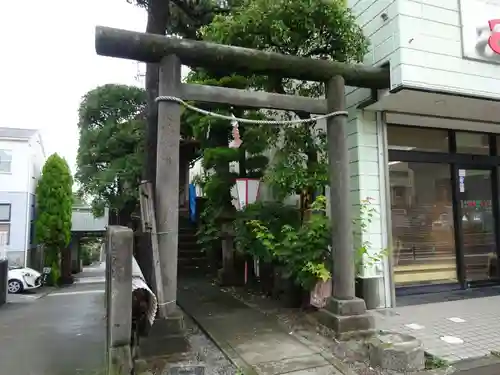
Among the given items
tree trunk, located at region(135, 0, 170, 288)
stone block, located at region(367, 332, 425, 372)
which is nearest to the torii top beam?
tree trunk, located at region(135, 0, 170, 288)

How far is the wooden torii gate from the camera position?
4172mm

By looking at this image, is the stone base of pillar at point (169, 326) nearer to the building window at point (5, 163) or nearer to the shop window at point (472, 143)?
the shop window at point (472, 143)

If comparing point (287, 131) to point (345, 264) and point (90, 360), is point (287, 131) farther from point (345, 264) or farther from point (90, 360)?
point (90, 360)

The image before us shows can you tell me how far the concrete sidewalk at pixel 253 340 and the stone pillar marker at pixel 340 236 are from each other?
2.15ft

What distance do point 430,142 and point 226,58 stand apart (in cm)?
436

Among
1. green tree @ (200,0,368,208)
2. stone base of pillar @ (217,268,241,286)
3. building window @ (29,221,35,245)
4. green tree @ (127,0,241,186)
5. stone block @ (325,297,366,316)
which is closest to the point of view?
stone block @ (325,297,366,316)

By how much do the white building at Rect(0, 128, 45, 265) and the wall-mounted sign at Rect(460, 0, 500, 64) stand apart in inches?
780

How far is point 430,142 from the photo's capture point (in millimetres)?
6957

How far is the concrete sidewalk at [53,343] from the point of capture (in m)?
4.41

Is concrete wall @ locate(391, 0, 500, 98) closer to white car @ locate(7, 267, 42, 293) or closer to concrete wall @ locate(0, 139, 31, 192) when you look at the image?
white car @ locate(7, 267, 42, 293)

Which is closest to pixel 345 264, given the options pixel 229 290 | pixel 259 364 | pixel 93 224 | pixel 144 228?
pixel 259 364

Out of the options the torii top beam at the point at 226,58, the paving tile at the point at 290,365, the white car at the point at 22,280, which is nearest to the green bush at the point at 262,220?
the paving tile at the point at 290,365

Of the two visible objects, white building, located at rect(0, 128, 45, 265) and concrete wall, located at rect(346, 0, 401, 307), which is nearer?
concrete wall, located at rect(346, 0, 401, 307)

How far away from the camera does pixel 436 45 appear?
5441mm
